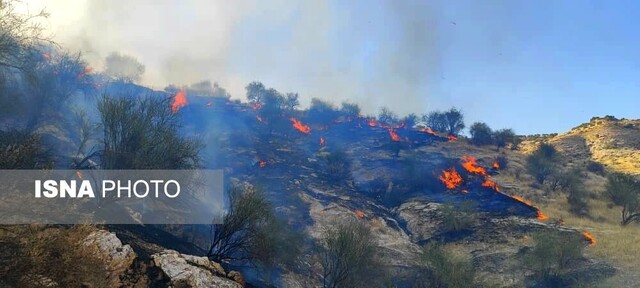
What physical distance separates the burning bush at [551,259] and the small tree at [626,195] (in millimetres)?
18715

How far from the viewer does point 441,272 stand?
34.1 metres

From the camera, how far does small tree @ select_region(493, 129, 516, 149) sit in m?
94.2

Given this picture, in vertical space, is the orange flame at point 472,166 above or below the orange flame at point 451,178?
above

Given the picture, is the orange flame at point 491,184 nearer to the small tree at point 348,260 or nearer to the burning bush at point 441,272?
the burning bush at point 441,272

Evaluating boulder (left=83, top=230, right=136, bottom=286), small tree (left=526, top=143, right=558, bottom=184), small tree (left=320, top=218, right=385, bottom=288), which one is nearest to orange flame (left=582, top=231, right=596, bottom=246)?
small tree (left=526, top=143, right=558, bottom=184)

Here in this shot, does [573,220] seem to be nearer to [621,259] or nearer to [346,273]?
[621,259]

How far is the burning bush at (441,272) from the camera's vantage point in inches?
1301

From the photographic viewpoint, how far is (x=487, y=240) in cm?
4781

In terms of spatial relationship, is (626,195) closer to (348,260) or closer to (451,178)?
(451,178)

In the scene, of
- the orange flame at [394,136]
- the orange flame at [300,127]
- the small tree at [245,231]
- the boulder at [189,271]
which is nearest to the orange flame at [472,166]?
the orange flame at [394,136]

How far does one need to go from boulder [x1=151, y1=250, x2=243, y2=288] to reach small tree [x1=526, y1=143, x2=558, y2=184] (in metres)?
67.0

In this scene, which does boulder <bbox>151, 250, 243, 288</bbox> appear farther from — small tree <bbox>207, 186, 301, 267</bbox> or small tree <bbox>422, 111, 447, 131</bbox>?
small tree <bbox>422, 111, 447, 131</bbox>

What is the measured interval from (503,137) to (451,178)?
122ft

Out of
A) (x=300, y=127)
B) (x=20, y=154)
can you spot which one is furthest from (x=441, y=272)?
(x=300, y=127)
